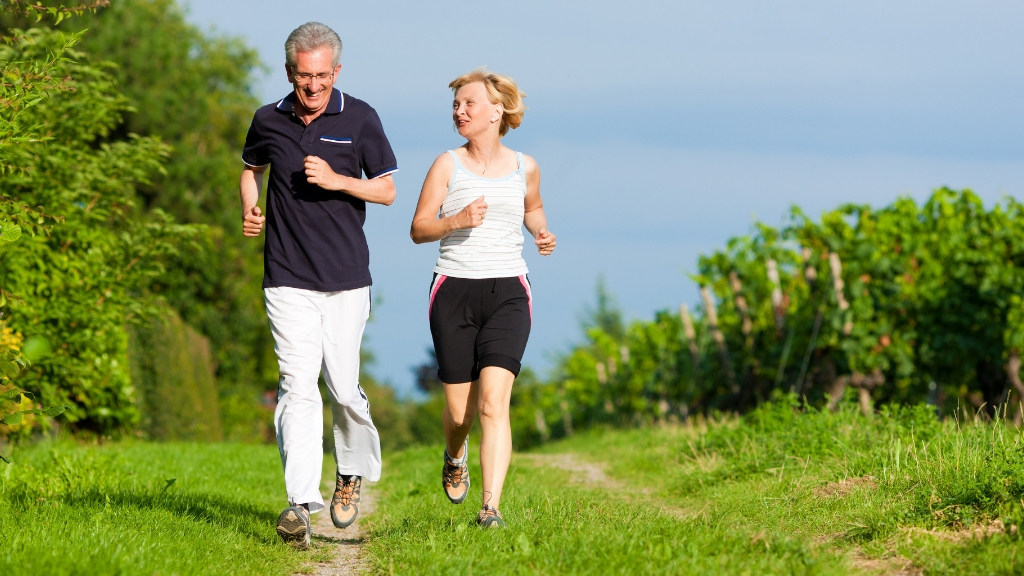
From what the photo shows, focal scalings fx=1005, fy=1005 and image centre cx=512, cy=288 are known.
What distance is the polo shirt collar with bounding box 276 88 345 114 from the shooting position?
5.07 meters

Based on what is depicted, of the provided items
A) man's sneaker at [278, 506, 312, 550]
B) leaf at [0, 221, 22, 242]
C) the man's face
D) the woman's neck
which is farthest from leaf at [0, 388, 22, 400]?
the woman's neck

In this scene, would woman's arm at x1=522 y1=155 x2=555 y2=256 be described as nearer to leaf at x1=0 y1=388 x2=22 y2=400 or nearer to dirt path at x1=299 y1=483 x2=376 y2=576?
dirt path at x1=299 y1=483 x2=376 y2=576

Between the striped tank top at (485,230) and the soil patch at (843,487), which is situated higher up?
the striped tank top at (485,230)

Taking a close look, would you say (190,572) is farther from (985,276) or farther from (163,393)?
(163,393)

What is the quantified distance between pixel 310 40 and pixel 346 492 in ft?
7.64

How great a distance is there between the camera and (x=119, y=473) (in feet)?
24.5

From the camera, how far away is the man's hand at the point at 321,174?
4688mm

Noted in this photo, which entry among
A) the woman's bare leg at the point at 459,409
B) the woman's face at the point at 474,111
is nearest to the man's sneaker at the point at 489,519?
the woman's bare leg at the point at 459,409

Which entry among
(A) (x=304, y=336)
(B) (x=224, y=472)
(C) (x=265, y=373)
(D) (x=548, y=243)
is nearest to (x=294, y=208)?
(A) (x=304, y=336)

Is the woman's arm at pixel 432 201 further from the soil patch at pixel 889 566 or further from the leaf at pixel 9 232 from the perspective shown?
the soil patch at pixel 889 566

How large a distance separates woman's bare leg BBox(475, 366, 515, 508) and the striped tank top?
505 mm

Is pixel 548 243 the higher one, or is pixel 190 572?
pixel 548 243

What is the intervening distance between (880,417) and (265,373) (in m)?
27.5

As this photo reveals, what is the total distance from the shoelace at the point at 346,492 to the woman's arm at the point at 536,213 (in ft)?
5.23
